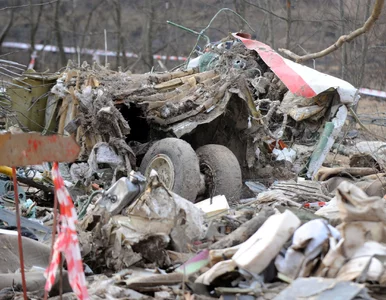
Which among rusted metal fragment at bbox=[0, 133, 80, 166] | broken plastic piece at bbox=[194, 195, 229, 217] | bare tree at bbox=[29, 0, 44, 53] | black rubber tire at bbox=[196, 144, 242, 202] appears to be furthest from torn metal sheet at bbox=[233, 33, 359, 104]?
bare tree at bbox=[29, 0, 44, 53]

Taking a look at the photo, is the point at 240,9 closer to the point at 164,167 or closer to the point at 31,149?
the point at 164,167

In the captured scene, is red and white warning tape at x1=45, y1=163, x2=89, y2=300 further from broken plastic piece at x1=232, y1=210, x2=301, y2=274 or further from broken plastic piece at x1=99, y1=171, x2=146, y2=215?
broken plastic piece at x1=99, y1=171, x2=146, y2=215

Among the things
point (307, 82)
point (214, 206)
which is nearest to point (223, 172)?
point (214, 206)

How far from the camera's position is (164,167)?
352 inches

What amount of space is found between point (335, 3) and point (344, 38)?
10.7 m

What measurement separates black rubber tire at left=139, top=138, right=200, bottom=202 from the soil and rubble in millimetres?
38

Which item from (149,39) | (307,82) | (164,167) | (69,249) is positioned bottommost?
(69,249)

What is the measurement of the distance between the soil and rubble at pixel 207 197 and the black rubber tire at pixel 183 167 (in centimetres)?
4

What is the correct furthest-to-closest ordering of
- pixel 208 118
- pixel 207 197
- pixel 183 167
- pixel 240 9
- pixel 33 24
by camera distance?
pixel 33 24 → pixel 240 9 → pixel 208 118 → pixel 207 197 → pixel 183 167

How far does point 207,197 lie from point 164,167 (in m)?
0.63

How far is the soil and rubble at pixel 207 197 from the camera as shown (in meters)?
4.88

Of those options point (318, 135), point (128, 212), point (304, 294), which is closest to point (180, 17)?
point (318, 135)

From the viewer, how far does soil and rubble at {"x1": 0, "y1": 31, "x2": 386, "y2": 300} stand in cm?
488

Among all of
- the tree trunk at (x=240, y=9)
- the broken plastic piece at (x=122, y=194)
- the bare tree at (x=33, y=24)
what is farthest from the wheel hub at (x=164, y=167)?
the bare tree at (x=33, y=24)
